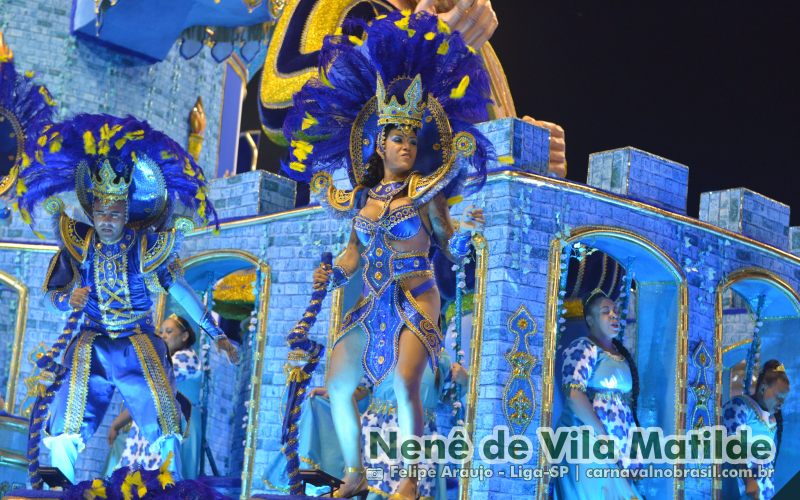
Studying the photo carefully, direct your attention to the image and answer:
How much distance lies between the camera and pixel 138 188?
26.9ft

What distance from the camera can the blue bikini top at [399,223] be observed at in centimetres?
708

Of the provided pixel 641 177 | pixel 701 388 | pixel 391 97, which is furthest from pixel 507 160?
pixel 701 388

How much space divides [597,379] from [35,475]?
3.29 metres

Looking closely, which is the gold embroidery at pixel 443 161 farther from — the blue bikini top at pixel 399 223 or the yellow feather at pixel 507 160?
the yellow feather at pixel 507 160

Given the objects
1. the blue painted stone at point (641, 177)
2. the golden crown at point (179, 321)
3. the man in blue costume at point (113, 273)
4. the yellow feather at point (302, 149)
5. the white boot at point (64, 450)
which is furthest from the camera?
the golden crown at point (179, 321)

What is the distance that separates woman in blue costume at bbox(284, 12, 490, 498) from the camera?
696 centimetres

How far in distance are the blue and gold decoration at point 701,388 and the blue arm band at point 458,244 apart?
2.62m

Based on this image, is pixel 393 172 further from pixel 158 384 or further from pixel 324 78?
pixel 158 384

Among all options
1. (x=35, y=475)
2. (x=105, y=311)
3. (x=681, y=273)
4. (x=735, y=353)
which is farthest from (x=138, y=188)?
(x=735, y=353)

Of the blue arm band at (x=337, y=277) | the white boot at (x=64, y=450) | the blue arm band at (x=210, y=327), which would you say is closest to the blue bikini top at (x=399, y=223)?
the blue arm band at (x=337, y=277)

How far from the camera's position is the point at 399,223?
707cm

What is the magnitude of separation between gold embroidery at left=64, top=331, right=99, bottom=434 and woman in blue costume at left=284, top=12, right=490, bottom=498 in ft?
4.99

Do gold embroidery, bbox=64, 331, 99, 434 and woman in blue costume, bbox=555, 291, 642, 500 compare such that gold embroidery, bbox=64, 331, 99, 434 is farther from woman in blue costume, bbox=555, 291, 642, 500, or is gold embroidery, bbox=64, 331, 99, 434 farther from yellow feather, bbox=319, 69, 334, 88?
woman in blue costume, bbox=555, 291, 642, 500

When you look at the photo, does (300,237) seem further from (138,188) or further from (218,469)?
(218,469)
